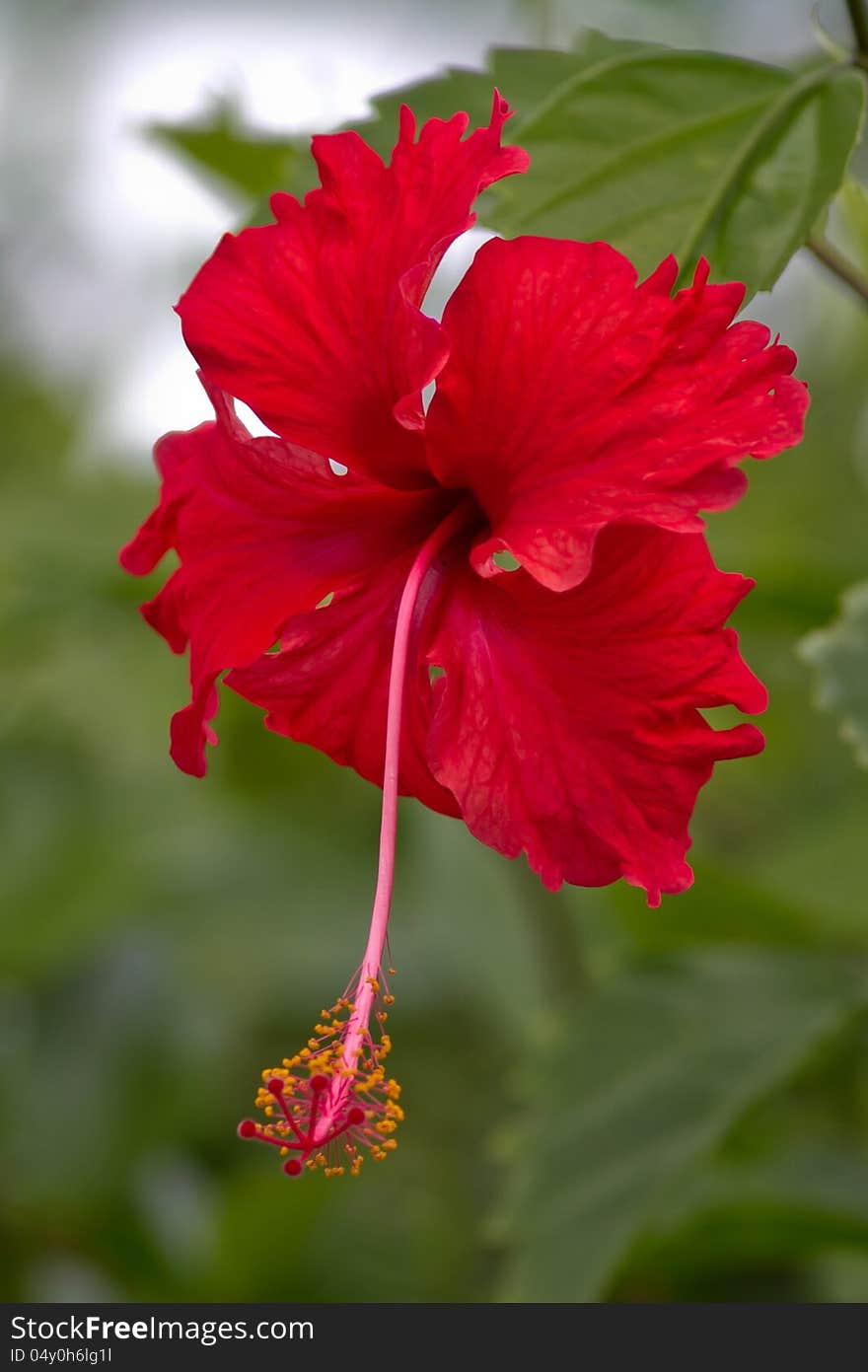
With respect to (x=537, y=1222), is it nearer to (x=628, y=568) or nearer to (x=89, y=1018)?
(x=628, y=568)

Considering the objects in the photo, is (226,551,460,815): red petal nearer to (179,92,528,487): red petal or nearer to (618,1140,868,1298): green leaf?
(179,92,528,487): red petal

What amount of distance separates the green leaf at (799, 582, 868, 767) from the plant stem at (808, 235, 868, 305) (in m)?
0.26

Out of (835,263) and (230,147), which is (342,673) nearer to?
(835,263)

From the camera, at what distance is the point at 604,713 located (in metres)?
0.62

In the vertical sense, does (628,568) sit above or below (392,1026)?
above

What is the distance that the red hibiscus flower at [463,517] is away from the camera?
1.91 feet

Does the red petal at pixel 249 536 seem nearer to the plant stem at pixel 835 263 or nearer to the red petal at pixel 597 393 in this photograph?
the red petal at pixel 597 393

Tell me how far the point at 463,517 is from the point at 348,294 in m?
0.12

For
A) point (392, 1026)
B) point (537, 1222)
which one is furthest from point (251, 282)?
point (392, 1026)

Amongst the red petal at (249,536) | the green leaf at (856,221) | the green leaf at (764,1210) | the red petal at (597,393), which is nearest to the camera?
the red petal at (597,393)

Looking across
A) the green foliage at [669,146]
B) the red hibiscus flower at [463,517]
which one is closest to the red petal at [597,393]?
the red hibiscus flower at [463,517]

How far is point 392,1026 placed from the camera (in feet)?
6.36

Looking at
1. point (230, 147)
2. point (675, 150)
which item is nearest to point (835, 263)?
point (675, 150)

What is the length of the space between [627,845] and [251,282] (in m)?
0.30
